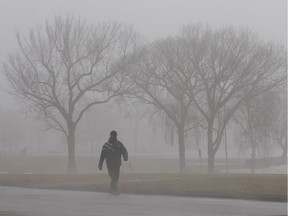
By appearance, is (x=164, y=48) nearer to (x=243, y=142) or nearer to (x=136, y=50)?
(x=136, y=50)

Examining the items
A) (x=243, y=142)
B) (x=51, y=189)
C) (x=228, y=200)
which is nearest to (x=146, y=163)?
(x=243, y=142)

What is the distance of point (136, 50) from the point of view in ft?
127

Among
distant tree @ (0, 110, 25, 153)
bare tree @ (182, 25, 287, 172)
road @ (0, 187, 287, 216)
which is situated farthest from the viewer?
distant tree @ (0, 110, 25, 153)

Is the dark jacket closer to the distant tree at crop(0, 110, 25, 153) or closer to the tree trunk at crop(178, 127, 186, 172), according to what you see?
the tree trunk at crop(178, 127, 186, 172)

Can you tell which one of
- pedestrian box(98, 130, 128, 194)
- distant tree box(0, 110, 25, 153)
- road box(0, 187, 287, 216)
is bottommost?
road box(0, 187, 287, 216)

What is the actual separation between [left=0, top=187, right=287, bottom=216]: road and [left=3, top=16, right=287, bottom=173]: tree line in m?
22.1

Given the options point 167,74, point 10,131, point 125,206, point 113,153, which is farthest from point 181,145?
point 10,131

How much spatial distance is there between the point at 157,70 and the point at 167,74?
899 millimetres

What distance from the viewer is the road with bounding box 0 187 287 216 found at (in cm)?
1177

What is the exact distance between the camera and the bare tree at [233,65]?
37188 millimetres

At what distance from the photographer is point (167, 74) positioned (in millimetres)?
38938

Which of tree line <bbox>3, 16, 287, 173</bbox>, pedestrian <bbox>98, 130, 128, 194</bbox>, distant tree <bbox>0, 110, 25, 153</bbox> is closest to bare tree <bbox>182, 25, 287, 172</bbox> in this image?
tree line <bbox>3, 16, 287, 173</bbox>

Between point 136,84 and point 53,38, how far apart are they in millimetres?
6942

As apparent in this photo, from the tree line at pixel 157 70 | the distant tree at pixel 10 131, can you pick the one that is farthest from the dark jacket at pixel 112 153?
the distant tree at pixel 10 131
